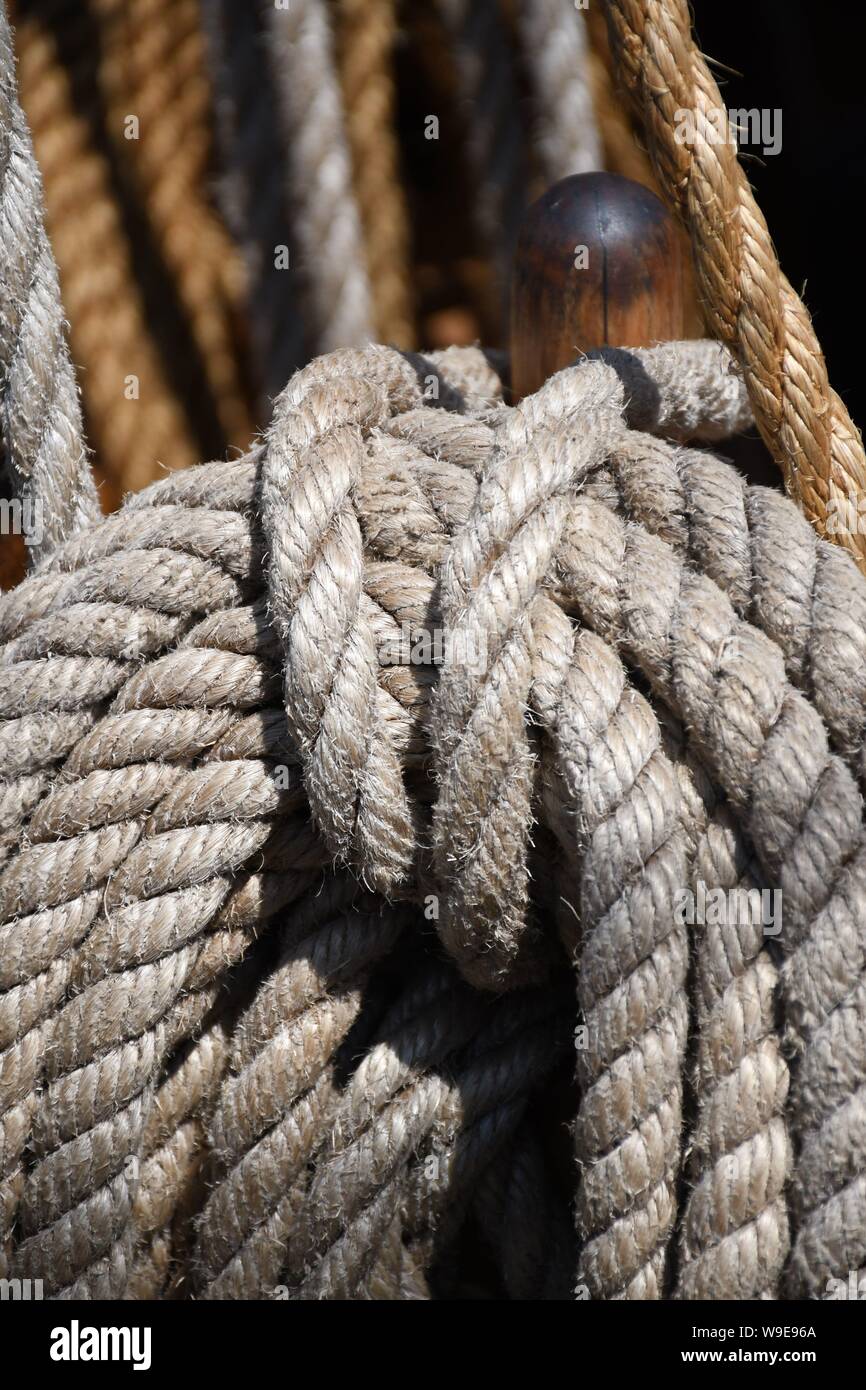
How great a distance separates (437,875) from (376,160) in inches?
37.2

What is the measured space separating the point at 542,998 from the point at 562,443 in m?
0.34

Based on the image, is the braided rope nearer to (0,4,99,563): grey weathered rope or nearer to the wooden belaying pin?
(0,4,99,563): grey weathered rope

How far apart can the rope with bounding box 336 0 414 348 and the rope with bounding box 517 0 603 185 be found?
6.5 inches

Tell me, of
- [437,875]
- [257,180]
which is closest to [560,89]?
[257,180]

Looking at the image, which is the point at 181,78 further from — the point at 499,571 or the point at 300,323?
the point at 499,571

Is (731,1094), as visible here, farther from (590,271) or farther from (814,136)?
(814,136)

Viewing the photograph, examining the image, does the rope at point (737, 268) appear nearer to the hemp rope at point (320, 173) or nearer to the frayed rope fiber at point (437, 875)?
the frayed rope fiber at point (437, 875)

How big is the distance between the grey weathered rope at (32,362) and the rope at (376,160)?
0.50m

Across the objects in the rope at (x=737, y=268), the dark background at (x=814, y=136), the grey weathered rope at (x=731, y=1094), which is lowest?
the grey weathered rope at (x=731, y=1094)

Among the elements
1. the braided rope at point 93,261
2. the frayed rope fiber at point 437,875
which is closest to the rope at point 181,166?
the braided rope at point 93,261

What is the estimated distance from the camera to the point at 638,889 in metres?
0.70

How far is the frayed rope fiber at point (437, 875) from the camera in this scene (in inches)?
27.5

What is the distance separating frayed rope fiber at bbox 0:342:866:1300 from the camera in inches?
27.5
